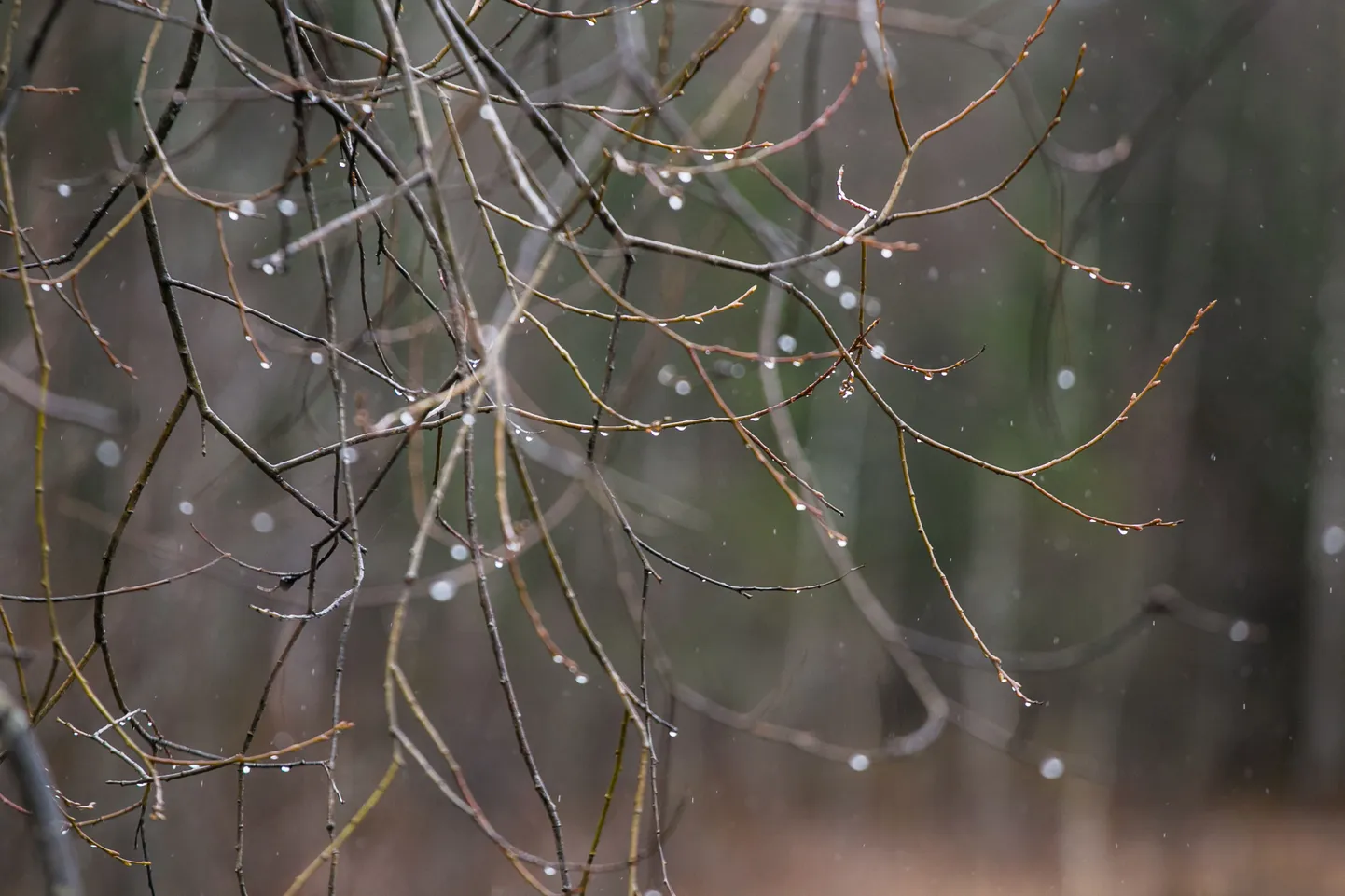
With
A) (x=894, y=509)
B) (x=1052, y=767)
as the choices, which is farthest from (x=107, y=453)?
(x=1052, y=767)

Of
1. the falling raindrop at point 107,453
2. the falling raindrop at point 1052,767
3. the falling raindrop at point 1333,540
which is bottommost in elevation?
the falling raindrop at point 1052,767

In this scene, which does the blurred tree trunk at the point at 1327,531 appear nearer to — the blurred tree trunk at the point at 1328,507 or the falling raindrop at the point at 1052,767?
the blurred tree trunk at the point at 1328,507

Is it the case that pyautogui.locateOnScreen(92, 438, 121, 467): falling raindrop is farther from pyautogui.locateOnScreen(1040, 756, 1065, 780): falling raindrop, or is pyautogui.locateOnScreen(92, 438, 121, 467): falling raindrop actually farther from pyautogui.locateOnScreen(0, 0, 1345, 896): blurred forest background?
pyautogui.locateOnScreen(1040, 756, 1065, 780): falling raindrop

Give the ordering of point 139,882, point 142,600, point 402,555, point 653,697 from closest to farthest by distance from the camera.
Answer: point 139,882 → point 142,600 → point 402,555 → point 653,697

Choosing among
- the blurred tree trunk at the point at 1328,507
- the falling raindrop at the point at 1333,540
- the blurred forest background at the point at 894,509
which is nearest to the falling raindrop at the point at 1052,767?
the blurred forest background at the point at 894,509

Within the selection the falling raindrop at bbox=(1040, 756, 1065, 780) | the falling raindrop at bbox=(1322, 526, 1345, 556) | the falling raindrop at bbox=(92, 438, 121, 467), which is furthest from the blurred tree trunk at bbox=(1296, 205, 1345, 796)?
the falling raindrop at bbox=(92, 438, 121, 467)

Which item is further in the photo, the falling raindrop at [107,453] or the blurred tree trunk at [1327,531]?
the blurred tree trunk at [1327,531]

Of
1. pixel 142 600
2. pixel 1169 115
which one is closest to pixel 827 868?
pixel 142 600

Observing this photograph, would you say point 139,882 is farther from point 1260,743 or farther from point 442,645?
point 1260,743
